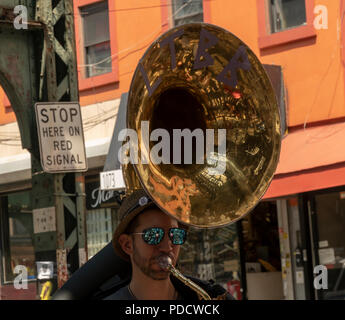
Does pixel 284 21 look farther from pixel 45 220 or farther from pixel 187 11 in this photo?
pixel 45 220

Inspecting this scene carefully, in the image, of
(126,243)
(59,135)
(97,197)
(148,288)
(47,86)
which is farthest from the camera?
(97,197)

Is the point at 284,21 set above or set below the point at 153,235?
above

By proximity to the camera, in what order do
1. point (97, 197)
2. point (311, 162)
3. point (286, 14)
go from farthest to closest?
point (97, 197), point (286, 14), point (311, 162)

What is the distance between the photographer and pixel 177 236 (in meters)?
3.16

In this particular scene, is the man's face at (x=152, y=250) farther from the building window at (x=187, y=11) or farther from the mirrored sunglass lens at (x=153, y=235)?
the building window at (x=187, y=11)

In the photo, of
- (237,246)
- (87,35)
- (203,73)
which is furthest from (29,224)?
(203,73)

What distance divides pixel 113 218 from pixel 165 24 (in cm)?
327

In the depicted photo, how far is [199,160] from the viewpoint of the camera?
12.5 feet

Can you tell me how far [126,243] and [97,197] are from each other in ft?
39.6

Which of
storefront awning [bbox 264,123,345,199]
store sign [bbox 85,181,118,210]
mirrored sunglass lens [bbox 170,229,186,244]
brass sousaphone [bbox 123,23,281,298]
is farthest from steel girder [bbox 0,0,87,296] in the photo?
store sign [bbox 85,181,118,210]

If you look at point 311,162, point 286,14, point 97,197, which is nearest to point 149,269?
point 311,162

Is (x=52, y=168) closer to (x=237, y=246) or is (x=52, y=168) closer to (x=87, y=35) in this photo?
(x=237, y=246)

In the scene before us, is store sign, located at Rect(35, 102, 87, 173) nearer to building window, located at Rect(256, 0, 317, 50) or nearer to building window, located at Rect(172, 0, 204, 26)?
building window, located at Rect(256, 0, 317, 50)
